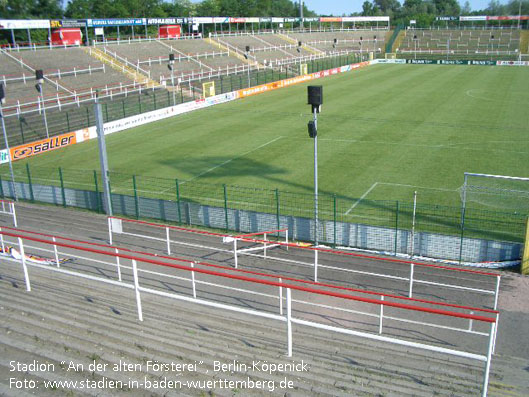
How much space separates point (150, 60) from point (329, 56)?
40.6 m

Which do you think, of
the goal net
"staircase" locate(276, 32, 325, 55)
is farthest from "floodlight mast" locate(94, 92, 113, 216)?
"staircase" locate(276, 32, 325, 55)

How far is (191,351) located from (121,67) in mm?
52353

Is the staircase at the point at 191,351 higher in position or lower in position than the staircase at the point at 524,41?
lower

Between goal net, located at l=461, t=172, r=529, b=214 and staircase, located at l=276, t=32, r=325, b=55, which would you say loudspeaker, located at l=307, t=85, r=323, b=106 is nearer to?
goal net, located at l=461, t=172, r=529, b=214

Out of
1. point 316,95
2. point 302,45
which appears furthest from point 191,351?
point 302,45

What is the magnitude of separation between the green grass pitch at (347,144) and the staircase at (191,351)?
14200mm

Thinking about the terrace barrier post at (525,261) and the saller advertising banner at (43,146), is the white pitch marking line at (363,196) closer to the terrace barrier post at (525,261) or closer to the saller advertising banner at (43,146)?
the terrace barrier post at (525,261)

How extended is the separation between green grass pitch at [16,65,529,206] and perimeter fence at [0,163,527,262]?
4.71 ft

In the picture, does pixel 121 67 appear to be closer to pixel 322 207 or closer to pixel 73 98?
pixel 73 98

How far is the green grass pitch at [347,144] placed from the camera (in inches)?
976

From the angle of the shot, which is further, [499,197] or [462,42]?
[462,42]

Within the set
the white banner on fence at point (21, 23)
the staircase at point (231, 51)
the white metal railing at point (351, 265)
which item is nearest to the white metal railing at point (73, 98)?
the white banner on fence at point (21, 23)

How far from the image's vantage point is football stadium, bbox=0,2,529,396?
7.48 m

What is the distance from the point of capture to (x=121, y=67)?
55406 millimetres
